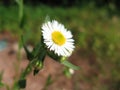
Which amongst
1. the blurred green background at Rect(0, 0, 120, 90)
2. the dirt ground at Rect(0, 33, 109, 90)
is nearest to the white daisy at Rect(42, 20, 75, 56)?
the dirt ground at Rect(0, 33, 109, 90)

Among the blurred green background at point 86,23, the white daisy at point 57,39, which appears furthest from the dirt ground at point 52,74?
the white daisy at point 57,39

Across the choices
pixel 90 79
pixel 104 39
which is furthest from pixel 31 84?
pixel 104 39

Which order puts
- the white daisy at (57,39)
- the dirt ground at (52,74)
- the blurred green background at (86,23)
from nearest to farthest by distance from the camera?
the white daisy at (57,39)
the dirt ground at (52,74)
the blurred green background at (86,23)

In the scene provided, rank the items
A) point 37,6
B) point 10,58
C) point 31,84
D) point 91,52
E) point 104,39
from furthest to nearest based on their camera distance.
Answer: point 37,6 → point 104,39 → point 91,52 → point 10,58 → point 31,84

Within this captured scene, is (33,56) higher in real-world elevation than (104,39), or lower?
lower

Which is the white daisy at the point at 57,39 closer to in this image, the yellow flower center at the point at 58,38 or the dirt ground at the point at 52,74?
the yellow flower center at the point at 58,38

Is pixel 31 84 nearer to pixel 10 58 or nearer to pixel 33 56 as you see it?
pixel 10 58
